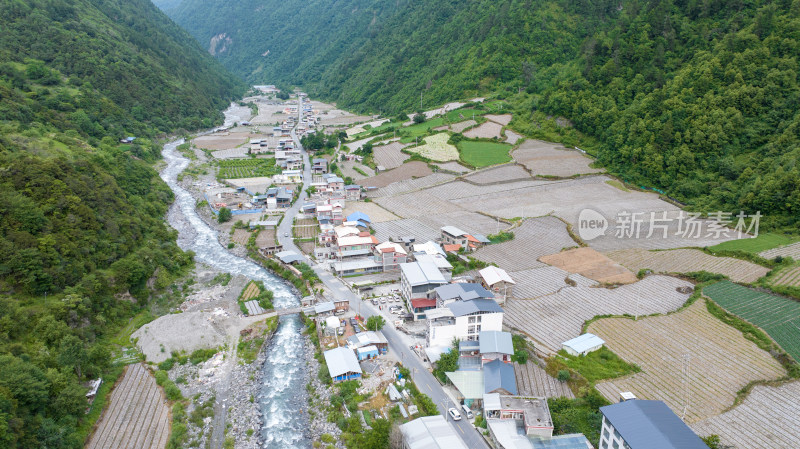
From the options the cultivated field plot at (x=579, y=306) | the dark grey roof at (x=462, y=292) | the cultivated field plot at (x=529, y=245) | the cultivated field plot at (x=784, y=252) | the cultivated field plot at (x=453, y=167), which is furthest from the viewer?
the cultivated field plot at (x=453, y=167)

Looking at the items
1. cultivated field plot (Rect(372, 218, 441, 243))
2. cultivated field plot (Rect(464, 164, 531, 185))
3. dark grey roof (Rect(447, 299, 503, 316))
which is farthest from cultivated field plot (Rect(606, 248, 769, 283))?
cultivated field plot (Rect(464, 164, 531, 185))

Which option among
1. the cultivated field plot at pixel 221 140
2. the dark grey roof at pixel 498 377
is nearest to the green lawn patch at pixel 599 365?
the dark grey roof at pixel 498 377

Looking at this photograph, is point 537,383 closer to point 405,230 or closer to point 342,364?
point 342,364

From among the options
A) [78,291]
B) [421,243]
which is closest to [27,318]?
[78,291]

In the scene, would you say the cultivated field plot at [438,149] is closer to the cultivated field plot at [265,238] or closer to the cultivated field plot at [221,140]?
the cultivated field plot at [265,238]

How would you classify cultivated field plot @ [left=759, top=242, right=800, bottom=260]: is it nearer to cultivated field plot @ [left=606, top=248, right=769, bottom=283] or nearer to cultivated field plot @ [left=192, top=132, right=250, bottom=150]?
cultivated field plot @ [left=606, top=248, right=769, bottom=283]

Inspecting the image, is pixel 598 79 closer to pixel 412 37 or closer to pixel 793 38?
pixel 793 38

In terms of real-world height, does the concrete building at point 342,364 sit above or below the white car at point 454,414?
above
